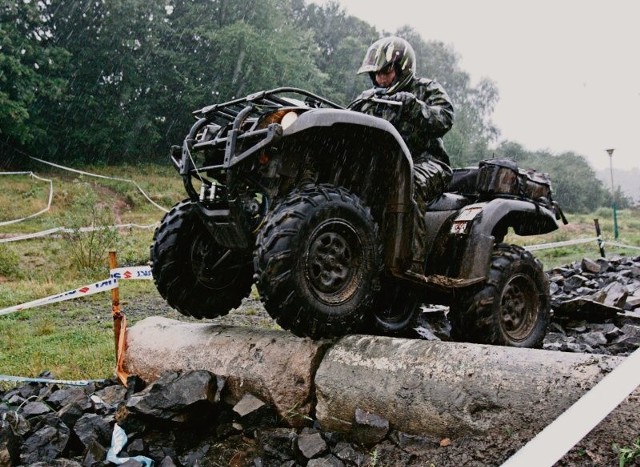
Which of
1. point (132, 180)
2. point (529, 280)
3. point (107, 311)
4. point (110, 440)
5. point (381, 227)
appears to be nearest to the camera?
point (110, 440)

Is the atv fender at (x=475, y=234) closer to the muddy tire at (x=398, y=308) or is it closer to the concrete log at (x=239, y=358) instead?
the muddy tire at (x=398, y=308)

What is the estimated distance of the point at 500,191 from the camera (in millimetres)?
4738

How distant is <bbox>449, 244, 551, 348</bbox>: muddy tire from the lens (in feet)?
13.7

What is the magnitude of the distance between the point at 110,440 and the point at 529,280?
3102 mm

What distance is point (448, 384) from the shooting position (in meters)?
2.90

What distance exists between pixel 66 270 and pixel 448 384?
30.9 feet

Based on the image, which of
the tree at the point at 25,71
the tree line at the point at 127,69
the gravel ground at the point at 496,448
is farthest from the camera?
the tree line at the point at 127,69

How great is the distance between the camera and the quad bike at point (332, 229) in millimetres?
3311

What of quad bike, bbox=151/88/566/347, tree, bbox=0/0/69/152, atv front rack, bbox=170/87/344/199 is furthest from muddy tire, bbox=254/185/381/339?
tree, bbox=0/0/69/152

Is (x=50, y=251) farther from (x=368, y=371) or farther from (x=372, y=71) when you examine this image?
(x=368, y=371)

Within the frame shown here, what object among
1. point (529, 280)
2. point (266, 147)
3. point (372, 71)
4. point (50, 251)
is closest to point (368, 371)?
point (266, 147)

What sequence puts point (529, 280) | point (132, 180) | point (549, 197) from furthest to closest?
1. point (132, 180)
2. point (549, 197)
3. point (529, 280)

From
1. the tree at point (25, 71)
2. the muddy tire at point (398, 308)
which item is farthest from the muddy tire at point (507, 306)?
the tree at point (25, 71)

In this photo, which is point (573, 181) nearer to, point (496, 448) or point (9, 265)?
point (9, 265)
